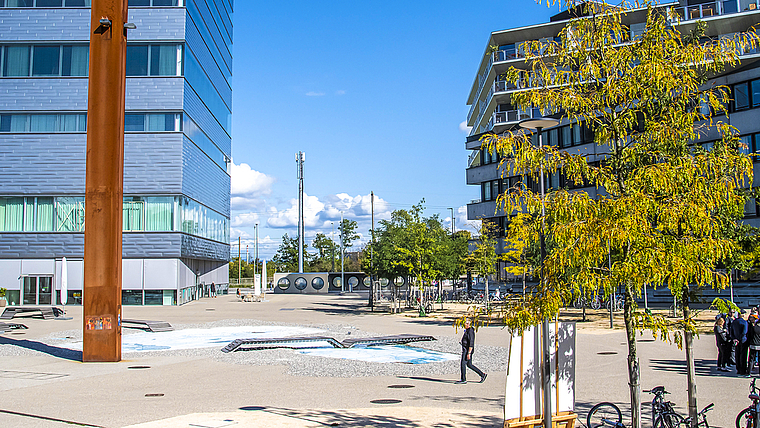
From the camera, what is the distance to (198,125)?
160 ft

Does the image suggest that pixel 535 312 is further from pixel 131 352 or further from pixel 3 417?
pixel 131 352

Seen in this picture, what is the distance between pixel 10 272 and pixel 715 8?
171ft

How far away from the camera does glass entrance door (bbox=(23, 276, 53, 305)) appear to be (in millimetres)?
43562

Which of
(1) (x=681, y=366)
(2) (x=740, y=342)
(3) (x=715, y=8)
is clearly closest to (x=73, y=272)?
(1) (x=681, y=366)

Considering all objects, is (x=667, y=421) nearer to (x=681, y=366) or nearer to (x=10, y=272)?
(x=681, y=366)

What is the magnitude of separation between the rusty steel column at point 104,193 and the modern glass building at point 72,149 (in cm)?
2608

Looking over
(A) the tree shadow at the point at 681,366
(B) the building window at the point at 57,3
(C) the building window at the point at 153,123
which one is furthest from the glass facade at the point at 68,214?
(A) the tree shadow at the point at 681,366

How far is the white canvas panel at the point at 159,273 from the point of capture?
43.3m

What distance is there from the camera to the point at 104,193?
1741cm

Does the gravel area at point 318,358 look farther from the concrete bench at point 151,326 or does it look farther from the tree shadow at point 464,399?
the tree shadow at point 464,399

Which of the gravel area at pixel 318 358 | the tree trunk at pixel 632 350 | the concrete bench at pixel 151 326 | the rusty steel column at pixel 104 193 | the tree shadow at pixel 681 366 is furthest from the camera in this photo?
the concrete bench at pixel 151 326

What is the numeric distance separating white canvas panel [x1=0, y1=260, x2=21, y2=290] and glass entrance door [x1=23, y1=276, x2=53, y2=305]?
55 cm

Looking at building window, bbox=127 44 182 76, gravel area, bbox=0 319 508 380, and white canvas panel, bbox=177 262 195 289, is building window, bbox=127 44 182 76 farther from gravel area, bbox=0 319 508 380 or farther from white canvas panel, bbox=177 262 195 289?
gravel area, bbox=0 319 508 380

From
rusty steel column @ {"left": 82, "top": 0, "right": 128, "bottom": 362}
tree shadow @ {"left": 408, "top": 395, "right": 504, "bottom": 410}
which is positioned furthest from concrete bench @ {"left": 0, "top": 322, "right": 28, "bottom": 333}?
tree shadow @ {"left": 408, "top": 395, "right": 504, "bottom": 410}
